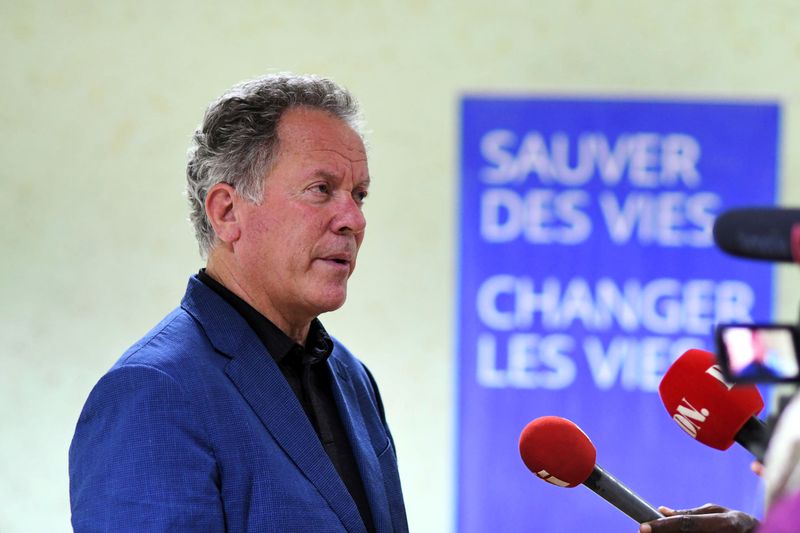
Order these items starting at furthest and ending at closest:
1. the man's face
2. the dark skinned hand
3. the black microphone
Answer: the man's face < the dark skinned hand < the black microphone

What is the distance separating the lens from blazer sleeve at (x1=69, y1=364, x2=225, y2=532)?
1.33m

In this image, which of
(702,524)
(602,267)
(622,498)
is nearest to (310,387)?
(622,498)

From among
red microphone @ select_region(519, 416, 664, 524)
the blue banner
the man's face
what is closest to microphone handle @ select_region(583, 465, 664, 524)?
red microphone @ select_region(519, 416, 664, 524)

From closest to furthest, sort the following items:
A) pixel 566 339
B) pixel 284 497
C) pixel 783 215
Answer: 1. pixel 783 215
2. pixel 284 497
3. pixel 566 339

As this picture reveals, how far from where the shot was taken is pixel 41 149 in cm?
398

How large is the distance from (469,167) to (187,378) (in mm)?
2541

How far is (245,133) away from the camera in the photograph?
163 cm

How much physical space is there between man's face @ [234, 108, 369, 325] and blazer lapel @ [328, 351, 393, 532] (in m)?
0.17

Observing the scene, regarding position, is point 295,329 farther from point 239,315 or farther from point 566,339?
point 566,339

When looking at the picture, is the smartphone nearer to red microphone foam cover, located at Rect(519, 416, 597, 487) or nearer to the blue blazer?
red microphone foam cover, located at Rect(519, 416, 597, 487)

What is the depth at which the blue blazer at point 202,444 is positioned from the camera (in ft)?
4.39

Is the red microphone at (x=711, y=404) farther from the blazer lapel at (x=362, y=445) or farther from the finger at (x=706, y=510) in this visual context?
the blazer lapel at (x=362, y=445)

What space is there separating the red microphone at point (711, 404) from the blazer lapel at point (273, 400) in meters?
0.50

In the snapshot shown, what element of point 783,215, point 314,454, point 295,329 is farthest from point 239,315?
point 783,215
